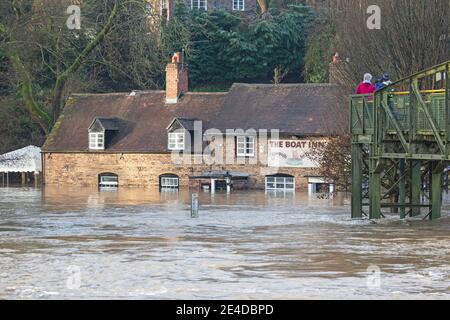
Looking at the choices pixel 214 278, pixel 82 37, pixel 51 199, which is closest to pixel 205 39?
pixel 82 37

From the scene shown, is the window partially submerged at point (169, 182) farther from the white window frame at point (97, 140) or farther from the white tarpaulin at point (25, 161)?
the white tarpaulin at point (25, 161)

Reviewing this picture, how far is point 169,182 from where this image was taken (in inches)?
2697

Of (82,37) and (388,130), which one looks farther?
(82,37)

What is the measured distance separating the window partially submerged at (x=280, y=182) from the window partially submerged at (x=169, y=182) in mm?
5204

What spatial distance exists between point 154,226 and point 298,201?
1707 centimetres

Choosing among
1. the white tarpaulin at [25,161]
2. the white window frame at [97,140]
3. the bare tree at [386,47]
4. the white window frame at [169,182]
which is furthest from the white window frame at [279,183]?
the bare tree at [386,47]

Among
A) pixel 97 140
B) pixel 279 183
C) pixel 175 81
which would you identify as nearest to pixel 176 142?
pixel 175 81

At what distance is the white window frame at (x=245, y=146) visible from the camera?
6669cm

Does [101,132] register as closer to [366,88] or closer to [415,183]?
[366,88]

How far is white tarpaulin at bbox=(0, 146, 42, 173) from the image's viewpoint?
2862 inches

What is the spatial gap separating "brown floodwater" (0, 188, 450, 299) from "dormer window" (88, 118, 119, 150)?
23405mm

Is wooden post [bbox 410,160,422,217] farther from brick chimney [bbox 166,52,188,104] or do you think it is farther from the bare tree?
brick chimney [bbox 166,52,188,104]
